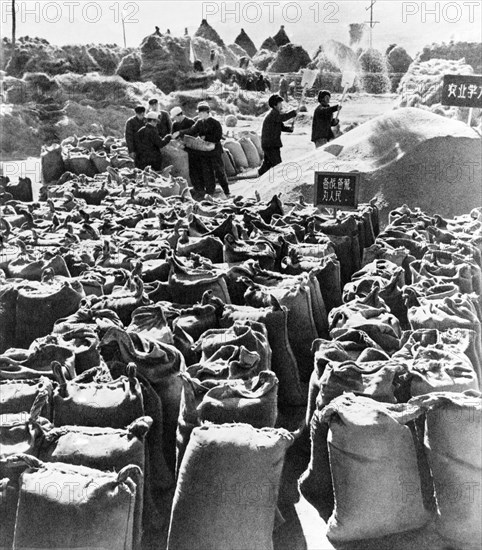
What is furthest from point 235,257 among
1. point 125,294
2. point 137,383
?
point 137,383

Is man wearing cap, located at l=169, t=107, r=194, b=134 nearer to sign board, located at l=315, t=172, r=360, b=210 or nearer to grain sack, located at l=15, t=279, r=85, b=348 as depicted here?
sign board, located at l=315, t=172, r=360, b=210

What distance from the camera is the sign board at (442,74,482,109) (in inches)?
253

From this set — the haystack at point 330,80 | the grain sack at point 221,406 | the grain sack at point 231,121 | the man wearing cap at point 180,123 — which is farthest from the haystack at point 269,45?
the grain sack at point 221,406

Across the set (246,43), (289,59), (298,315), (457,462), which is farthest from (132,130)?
(246,43)

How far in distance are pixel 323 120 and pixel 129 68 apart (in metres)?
13.7

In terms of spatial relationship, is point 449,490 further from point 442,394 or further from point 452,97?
point 452,97

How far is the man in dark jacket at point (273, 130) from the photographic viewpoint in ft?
28.7

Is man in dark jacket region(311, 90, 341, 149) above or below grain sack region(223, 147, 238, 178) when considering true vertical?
above

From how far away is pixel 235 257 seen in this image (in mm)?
4156

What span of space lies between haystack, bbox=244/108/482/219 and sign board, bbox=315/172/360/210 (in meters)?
1.51

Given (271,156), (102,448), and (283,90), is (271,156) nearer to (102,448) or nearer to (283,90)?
(102,448)

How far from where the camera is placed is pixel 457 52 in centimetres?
1669

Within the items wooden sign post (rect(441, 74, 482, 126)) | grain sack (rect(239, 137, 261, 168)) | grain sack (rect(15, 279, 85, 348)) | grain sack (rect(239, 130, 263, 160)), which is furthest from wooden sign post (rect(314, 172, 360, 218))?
grain sack (rect(239, 130, 263, 160))

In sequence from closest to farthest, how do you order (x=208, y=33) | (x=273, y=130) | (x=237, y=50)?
(x=273, y=130) → (x=208, y=33) → (x=237, y=50)
